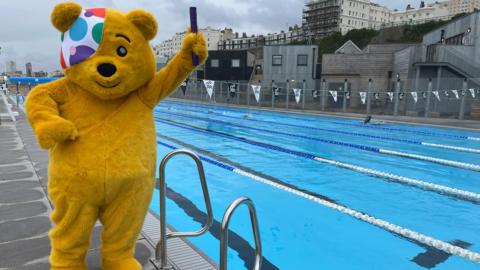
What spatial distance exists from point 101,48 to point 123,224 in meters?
1.18

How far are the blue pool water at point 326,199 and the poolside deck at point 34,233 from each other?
0.96 m

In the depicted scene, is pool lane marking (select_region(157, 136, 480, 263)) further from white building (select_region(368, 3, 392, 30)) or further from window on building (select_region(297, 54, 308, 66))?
white building (select_region(368, 3, 392, 30))

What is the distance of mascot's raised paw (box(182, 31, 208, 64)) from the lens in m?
2.41

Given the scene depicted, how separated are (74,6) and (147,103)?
759mm

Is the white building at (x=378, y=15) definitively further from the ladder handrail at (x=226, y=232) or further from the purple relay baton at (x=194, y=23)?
the ladder handrail at (x=226, y=232)

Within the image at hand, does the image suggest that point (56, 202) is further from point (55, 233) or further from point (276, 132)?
point (276, 132)

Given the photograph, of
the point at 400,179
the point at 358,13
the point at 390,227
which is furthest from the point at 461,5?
the point at 390,227

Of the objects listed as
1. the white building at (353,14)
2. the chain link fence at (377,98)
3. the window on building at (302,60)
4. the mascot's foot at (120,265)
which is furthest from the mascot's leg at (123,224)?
the white building at (353,14)

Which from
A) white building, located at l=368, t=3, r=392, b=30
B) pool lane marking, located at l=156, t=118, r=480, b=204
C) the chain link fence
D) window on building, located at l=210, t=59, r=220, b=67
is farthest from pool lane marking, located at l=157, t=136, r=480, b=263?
white building, located at l=368, t=3, r=392, b=30

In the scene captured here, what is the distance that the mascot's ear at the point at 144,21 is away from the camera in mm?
2357

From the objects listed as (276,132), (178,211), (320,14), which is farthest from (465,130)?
(320,14)

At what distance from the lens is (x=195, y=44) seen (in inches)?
95.7

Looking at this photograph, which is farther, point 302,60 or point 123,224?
point 302,60

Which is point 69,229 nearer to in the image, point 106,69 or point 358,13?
point 106,69
